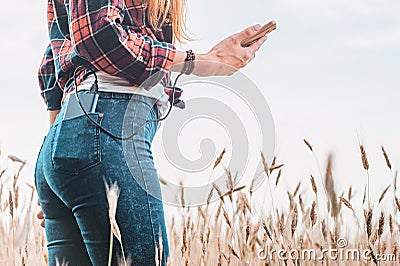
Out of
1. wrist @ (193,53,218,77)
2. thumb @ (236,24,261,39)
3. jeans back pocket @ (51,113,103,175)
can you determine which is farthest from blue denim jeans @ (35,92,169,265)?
thumb @ (236,24,261,39)

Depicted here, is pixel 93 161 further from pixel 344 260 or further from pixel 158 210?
pixel 344 260

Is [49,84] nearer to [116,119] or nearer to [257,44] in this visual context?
[116,119]

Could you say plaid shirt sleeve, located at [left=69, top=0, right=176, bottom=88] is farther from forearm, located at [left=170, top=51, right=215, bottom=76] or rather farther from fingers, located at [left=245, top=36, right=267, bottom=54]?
fingers, located at [left=245, top=36, right=267, bottom=54]

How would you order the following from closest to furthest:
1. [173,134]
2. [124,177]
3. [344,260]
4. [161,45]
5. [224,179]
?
[124,177] → [161,45] → [173,134] → [224,179] → [344,260]

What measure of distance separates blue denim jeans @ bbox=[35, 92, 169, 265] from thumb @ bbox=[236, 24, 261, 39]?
0.25 m

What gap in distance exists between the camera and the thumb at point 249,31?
1.27 m

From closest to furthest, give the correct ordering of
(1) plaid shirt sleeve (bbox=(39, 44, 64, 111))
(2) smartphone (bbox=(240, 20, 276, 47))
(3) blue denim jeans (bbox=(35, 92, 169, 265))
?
(3) blue denim jeans (bbox=(35, 92, 169, 265)), (2) smartphone (bbox=(240, 20, 276, 47)), (1) plaid shirt sleeve (bbox=(39, 44, 64, 111))

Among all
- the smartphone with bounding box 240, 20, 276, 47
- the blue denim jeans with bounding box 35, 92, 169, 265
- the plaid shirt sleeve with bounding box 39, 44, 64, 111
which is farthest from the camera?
the plaid shirt sleeve with bounding box 39, 44, 64, 111

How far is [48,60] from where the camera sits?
5.05ft

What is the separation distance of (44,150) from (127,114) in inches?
7.8

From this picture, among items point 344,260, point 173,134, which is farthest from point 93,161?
point 344,260

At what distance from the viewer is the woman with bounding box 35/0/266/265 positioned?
1.12 metres

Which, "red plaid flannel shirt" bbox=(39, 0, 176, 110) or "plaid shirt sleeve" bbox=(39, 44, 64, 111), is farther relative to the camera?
"plaid shirt sleeve" bbox=(39, 44, 64, 111)

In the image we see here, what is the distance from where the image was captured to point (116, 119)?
1.15 metres
